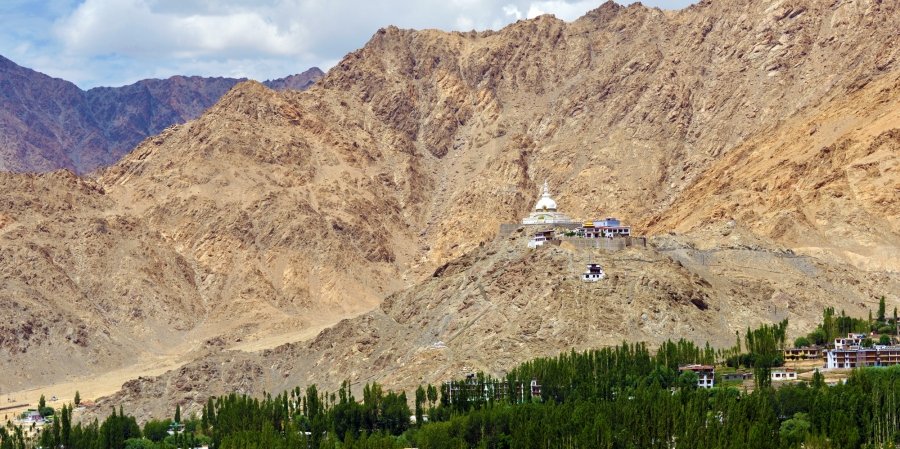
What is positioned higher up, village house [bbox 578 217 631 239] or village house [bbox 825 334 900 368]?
village house [bbox 578 217 631 239]

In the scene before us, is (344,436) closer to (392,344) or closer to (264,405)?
(264,405)

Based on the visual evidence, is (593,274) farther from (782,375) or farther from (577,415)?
(577,415)

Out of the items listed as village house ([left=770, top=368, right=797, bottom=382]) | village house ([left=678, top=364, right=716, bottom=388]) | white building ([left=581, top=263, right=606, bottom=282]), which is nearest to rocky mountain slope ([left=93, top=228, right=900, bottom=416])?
white building ([left=581, top=263, right=606, bottom=282])

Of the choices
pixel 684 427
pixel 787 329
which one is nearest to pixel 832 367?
pixel 787 329

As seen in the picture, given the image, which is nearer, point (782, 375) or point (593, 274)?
point (782, 375)

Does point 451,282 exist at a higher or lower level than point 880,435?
higher

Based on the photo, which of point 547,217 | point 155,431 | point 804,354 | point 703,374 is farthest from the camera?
Result: point 547,217

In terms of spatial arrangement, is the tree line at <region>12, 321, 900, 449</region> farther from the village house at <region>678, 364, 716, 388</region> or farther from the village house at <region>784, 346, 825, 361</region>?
the village house at <region>784, 346, 825, 361</region>

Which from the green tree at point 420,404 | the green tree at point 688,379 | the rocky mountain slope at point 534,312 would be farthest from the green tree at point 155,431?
the green tree at point 688,379

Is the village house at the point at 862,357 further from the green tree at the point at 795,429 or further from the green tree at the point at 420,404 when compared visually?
the green tree at the point at 420,404

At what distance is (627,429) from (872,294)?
6591cm

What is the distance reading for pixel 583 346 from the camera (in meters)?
161

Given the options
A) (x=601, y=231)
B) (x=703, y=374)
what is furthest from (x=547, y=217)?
(x=703, y=374)

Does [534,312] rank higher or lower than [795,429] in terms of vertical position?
higher
